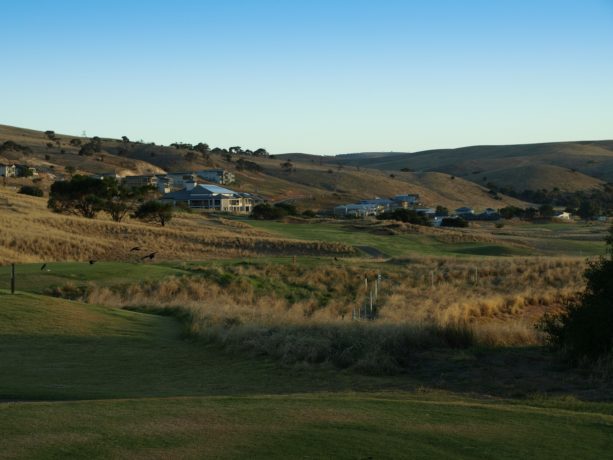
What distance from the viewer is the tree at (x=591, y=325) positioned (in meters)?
16.0

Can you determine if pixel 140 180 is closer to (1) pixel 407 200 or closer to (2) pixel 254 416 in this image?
(1) pixel 407 200

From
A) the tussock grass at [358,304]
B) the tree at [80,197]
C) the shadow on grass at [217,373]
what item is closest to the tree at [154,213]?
the tree at [80,197]

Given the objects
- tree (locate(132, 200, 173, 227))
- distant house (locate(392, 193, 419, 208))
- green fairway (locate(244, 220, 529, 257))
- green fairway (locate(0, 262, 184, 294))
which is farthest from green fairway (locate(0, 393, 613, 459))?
distant house (locate(392, 193, 419, 208))

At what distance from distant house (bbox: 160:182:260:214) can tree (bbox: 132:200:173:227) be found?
129 ft

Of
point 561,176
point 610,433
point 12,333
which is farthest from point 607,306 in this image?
point 561,176

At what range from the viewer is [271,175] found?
171m

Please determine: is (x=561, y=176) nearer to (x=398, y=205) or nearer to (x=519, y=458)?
(x=398, y=205)

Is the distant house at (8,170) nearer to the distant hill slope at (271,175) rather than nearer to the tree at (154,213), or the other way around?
the distant hill slope at (271,175)

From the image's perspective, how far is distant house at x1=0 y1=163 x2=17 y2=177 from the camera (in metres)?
116

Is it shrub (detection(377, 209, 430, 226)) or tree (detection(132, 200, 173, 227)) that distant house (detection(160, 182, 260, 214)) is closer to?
shrub (detection(377, 209, 430, 226))

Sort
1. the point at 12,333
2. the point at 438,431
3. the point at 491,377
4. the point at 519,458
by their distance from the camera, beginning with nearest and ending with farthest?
the point at 519,458 → the point at 438,431 → the point at 491,377 → the point at 12,333

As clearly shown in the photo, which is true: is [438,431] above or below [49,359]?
above

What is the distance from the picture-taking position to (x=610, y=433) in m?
8.54

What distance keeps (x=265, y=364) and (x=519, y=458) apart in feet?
28.1
